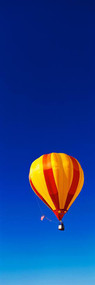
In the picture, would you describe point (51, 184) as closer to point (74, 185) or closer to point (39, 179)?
point (39, 179)

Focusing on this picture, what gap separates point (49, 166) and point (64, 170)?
4.69 ft

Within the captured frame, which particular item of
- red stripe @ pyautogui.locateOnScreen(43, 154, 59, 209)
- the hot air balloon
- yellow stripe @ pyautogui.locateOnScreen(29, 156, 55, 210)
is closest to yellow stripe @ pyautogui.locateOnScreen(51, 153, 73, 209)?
the hot air balloon

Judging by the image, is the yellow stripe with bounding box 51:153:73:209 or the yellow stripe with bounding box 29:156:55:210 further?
the yellow stripe with bounding box 29:156:55:210

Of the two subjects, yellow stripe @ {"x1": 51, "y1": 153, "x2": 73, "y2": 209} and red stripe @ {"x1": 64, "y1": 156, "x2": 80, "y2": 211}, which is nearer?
yellow stripe @ {"x1": 51, "y1": 153, "x2": 73, "y2": 209}

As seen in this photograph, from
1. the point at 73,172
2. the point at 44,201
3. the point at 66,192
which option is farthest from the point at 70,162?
the point at 44,201

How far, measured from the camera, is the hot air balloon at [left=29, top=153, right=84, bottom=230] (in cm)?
2539

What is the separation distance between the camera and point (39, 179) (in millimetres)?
25828

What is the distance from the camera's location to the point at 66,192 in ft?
83.9

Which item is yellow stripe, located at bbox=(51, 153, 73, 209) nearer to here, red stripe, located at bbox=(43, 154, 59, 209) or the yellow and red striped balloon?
the yellow and red striped balloon

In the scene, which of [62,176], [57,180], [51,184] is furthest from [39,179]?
[62,176]

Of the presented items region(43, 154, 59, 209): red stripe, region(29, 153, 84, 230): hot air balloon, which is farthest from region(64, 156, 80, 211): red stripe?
region(43, 154, 59, 209): red stripe

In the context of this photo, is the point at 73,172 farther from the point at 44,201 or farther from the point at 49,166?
the point at 44,201

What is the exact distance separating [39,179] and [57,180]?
5.62 feet

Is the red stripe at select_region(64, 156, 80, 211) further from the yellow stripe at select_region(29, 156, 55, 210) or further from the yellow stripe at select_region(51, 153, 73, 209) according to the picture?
the yellow stripe at select_region(29, 156, 55, 210)
